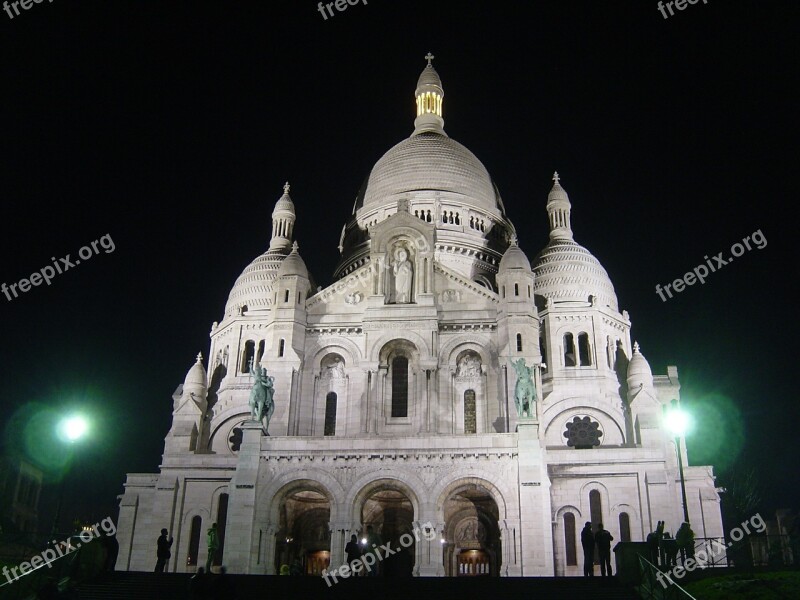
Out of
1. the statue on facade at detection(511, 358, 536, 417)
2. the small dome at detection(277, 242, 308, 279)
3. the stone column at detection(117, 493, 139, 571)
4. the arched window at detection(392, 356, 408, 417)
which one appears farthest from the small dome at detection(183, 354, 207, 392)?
the statue on facade at detection(511, 358, 536, 417)

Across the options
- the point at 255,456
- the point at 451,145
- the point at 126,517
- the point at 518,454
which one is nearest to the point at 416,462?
the point at 518,454

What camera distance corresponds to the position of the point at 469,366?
4494cm

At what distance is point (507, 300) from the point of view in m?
44.6

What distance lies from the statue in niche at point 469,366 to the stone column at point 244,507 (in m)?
11.3

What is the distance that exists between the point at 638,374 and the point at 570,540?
36.2 ft

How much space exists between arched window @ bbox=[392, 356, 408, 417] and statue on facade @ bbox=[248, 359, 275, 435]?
263 inches

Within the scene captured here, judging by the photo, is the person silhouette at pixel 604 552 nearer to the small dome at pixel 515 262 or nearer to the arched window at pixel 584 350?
the small dome at pixel 515 262

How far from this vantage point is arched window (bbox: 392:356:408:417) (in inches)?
1724

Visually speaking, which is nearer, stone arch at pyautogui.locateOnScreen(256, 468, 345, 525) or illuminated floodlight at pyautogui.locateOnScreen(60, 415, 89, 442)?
illuminated floodlight at pyautogui.locateOnScreen(60, 415, 89, 442)

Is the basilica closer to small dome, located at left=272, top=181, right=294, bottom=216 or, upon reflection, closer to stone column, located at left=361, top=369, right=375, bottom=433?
stone column, located at left=361, top=369, right=375, bottom=433

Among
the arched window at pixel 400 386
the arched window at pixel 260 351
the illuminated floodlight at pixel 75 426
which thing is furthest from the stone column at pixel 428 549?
the arched window at pixel 260 351

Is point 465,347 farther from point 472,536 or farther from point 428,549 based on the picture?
point 428,549

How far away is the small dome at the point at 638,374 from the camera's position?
A: 4944 centimetres

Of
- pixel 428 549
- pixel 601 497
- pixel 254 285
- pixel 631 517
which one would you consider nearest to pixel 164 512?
pixel 428 549
